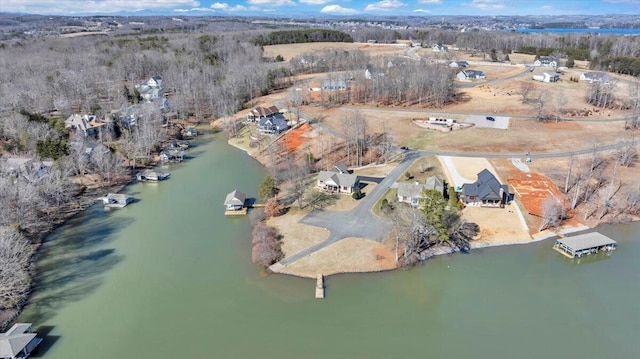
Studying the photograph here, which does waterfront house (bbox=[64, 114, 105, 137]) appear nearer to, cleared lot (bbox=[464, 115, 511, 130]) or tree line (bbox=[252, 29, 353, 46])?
cleared lot (bbox=[464, 115, 511, 130])

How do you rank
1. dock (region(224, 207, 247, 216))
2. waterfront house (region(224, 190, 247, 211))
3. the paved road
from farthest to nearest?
1. waterfront house (region(224, 190, 247, 211))
2. dock (region(224, 207, 247, 216))
3. the paved road

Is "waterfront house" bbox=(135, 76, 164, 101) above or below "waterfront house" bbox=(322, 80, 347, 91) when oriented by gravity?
below

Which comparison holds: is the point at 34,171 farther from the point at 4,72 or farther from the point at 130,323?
the point at 4,72

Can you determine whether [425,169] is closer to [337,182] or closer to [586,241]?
[337,182]

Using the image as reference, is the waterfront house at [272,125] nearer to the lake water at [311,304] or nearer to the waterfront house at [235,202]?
the waterfront house at [235,202]

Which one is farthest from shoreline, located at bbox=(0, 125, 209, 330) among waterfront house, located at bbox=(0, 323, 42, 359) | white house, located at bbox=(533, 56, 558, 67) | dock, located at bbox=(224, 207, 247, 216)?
white house, located at bbox=(533, 56, 558, 67)

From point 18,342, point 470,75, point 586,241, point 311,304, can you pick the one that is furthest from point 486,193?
point 470,75
